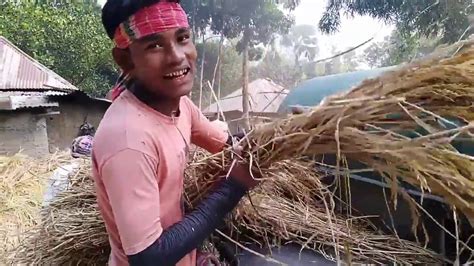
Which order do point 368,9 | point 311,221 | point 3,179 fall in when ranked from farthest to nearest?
point 368,9 < point 3,179 < point 311,221

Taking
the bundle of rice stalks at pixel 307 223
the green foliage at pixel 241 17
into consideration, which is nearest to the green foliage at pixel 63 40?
the green foliage at pixel 241 17

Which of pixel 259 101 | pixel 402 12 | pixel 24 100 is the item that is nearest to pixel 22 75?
pixel 24 100

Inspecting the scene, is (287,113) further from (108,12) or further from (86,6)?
(86,6)

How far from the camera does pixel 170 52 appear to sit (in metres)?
1.31

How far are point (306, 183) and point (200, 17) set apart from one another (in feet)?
44.5

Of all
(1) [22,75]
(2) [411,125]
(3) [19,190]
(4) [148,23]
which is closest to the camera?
(2) [411,125]

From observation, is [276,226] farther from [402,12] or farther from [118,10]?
[402,12]

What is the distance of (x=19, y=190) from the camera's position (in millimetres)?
7199

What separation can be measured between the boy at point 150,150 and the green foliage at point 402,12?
580 cm

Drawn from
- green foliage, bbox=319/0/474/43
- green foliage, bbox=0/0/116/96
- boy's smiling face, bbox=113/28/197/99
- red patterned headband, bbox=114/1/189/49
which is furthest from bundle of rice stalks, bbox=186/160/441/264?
green foliage, bbox=0/0/116/96

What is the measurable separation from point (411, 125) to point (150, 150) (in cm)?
55

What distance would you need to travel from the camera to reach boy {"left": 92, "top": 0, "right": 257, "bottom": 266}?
1.17 metres

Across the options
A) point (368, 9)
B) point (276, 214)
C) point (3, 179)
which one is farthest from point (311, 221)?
point (368, 9)

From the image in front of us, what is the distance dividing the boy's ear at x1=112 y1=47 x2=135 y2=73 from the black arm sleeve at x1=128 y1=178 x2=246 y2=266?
0.36 m
